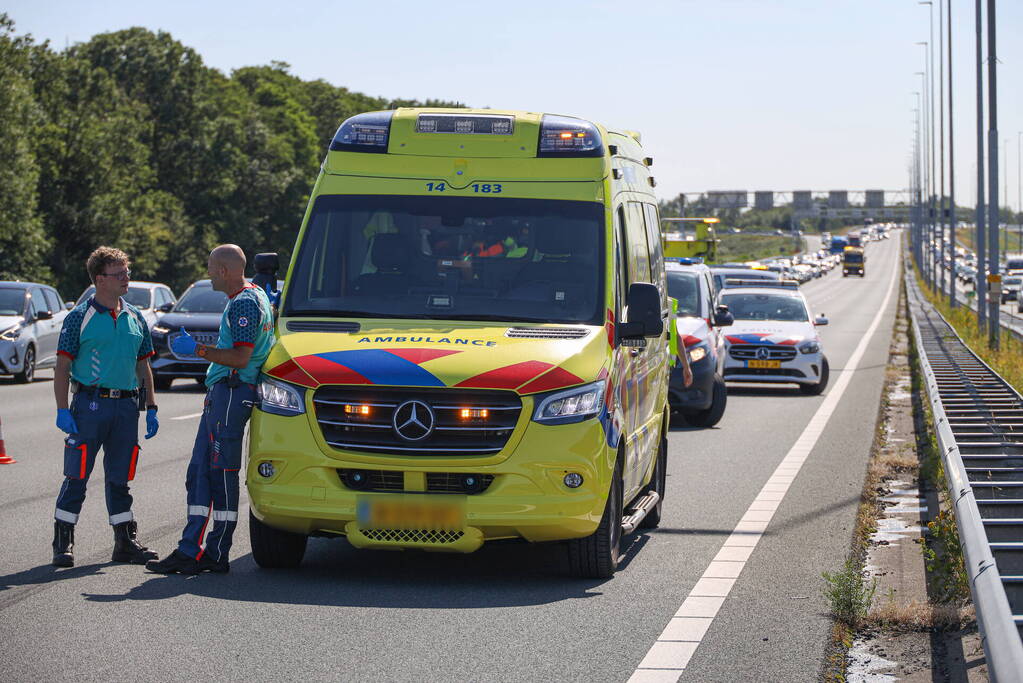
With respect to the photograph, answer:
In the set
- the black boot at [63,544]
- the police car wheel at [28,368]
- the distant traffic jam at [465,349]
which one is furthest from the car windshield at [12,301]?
the black boot at [63,544]

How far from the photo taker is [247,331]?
27.2 ft

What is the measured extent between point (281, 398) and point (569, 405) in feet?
4.95

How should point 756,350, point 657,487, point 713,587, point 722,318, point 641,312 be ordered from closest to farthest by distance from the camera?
point 713,587 → point 641,312 → point 657,487 → point 722,318 → point 756,350

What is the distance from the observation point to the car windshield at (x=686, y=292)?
1977cm

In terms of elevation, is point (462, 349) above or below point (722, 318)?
above

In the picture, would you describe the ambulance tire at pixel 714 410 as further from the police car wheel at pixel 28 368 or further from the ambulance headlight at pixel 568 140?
the police car wheel at pixel 28 368

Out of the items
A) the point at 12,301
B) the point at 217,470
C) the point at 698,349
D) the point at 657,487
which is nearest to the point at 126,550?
the point at 217,470

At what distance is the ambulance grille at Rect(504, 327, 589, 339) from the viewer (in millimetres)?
8398

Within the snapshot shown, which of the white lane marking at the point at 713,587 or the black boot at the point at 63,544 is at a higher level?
the black boot at the point at 63,544

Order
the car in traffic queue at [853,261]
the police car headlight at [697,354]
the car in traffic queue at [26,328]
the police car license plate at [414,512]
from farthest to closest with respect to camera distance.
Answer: the car in traffic queue at [853,261], the car in traffic queue at [26,328], the police car headlight at [697,354], the police car license plate at [414,512]

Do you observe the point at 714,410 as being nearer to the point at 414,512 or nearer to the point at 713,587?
the point at 713,587

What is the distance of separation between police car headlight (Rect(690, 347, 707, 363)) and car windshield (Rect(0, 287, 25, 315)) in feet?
43.2

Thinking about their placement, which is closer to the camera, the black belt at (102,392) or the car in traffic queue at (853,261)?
the black belt at (102,392)

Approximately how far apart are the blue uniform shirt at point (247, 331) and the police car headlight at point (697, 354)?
33.0 ft
